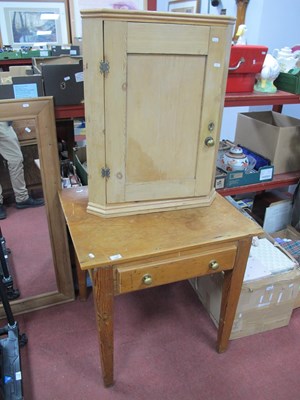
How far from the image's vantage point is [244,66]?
167 centimetres

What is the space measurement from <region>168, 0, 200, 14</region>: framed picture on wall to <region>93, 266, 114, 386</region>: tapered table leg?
313 centimetres

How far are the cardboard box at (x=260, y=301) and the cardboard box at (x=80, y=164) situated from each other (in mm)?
790

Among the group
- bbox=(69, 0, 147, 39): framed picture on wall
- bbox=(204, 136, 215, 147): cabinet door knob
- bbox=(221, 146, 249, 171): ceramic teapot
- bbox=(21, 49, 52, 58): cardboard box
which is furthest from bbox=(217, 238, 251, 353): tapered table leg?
bbox=(69, 0, 147, 39): framed picture on wall

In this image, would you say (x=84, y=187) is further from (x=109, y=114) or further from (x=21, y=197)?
(x=21, y=197)

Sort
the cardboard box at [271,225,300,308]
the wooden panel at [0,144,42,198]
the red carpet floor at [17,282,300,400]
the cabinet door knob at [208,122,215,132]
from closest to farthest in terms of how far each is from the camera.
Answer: the cabinet door knob at [208,122,215,132] < the red carpet floor at [17,282,300,400] < the cardboard box at [271,225,300,308] < the wooden panel at [0,144,42,198]

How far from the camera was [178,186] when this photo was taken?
4.33 feet

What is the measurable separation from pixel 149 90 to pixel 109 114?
159 millimetres

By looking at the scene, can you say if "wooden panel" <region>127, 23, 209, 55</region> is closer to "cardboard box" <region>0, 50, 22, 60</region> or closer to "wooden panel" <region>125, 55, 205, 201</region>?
"wooden panel" <region>125, 55, 205, 201</region>

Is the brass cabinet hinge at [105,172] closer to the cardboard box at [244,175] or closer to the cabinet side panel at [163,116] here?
the cabinet side panel at [163,116]

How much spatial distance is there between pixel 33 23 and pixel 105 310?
386 centimetres

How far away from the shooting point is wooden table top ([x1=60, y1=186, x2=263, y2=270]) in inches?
42.6

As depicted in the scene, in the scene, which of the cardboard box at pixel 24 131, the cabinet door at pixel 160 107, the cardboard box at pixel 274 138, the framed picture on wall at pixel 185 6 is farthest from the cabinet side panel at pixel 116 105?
the framed picture on wall at pixel 185 6


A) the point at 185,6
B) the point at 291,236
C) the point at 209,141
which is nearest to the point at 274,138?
the point at 291,236

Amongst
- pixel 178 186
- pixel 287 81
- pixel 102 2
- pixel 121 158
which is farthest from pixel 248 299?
pixel 102 2
